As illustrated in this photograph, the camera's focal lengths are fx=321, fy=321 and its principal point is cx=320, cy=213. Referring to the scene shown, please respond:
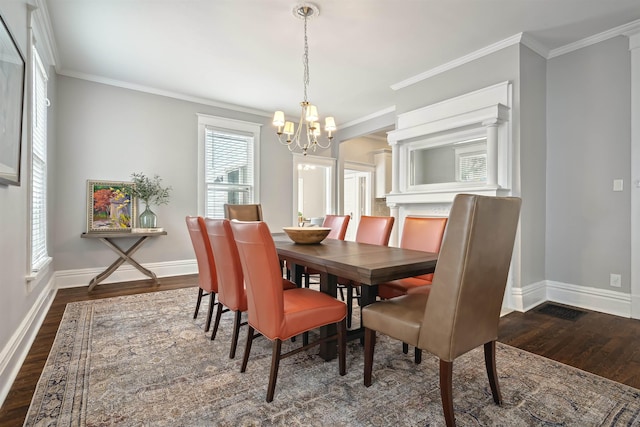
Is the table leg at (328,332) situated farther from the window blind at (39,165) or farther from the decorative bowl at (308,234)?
the window blind at (39,165)

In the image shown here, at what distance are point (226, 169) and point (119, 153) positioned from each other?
1.51 m

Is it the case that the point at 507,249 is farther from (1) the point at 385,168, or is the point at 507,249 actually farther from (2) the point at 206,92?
(1) the point at 385,168

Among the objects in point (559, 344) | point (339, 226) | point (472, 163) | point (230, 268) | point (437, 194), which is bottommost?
point (559, 344)

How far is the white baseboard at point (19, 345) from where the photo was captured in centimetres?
176

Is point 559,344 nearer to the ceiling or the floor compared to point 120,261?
nearer to the floor

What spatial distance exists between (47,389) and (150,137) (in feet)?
11.8

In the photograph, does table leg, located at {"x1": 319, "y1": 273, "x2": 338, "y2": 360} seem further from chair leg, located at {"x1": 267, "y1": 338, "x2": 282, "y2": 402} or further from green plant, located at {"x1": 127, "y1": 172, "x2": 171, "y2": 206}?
green plant, located at {"x1": 127, "y1": 172, "x2": 171, "y2": 206}

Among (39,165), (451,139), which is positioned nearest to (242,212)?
(39,165)

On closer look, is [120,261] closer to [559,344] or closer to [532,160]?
[559,344]

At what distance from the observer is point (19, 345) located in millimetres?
2088

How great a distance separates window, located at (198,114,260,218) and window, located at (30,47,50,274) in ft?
6.31

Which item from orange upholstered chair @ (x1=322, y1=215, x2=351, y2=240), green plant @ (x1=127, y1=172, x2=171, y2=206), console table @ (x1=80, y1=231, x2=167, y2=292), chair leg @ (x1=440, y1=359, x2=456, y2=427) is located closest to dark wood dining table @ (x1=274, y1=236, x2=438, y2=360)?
chair leg @ (x1=440, y1=359, x2=456, y2=427)

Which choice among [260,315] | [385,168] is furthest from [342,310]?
[385,168]

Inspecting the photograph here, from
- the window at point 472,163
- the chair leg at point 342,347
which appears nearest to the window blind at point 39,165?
the chair leg at point 342,347
